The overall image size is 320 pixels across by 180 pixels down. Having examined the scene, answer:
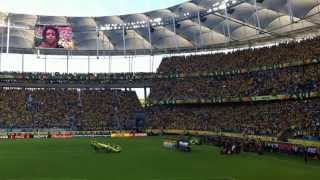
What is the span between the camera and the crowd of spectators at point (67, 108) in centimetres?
8244

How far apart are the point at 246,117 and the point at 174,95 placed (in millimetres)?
21105

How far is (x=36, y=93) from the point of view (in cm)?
8969

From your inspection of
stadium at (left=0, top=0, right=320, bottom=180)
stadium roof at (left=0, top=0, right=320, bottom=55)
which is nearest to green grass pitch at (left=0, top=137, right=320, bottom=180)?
stadium at (left=0, top=0, right=320, bottom=180)

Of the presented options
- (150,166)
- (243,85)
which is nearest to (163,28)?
(243,85)

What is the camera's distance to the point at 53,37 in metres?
87.1

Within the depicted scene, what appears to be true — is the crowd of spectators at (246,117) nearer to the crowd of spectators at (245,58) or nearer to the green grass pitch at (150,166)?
the crowd of spectators at (245,58)

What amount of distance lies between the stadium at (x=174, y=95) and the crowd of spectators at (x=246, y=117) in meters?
0.25

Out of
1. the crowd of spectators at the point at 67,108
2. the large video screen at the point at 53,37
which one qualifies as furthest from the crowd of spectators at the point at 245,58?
the large video screen at the point at 53,37

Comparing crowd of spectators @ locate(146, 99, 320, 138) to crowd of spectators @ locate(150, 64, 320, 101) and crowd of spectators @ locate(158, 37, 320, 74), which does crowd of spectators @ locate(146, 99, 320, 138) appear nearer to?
crowd of spectators @ locate(150, 64, 320, 101)

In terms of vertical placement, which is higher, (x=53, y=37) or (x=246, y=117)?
(x=53, y=37)

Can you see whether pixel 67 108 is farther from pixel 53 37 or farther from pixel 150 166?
pixel 150 166

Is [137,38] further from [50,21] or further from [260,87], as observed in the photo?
[260,87]

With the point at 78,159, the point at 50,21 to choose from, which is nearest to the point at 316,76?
the point at 78,159

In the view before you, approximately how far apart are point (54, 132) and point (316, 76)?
142 feet
